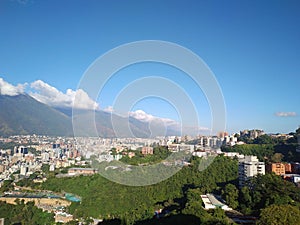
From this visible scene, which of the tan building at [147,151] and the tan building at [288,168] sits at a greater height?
the tan building at [147,151]

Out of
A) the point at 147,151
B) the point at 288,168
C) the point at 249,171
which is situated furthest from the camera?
the point at 147,151

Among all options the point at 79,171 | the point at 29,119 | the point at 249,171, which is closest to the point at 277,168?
the point at 249,171

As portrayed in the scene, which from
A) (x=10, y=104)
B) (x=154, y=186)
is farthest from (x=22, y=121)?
(x=154, y=186)

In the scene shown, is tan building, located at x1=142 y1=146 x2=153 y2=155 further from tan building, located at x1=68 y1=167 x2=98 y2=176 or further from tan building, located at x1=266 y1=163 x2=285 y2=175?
tan building, located at x1=266 y1=163 x2=285 y2=175

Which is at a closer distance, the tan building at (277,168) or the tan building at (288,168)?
the tan building at (277,168)

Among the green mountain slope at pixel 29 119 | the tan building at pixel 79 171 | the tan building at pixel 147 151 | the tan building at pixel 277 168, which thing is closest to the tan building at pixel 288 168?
the tan building at pixel 277 168

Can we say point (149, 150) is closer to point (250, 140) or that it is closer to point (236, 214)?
point (250, 140)

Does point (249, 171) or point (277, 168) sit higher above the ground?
point (277, 168)

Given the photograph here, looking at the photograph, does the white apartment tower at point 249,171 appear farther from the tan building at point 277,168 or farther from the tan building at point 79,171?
the tan building at point 79,171

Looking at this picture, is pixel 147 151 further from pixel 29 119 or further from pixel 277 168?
pixel 29 119

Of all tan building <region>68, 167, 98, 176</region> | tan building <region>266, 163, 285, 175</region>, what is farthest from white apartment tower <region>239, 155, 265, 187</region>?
tan building <region>68, 167, 98, 176</region>

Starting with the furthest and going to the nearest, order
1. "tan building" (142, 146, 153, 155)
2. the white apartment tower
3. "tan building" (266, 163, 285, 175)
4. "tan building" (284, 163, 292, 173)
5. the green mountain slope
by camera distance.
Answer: the green mountain slope → "tan building" (142, 146, 153, 155) → "tan building" (284, 163, 292, 173) → "tan building" (266, 163, 285, 175) → the white apartment tower

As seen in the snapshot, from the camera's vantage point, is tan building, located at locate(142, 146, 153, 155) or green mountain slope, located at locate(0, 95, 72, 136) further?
green mountain slope, located at locate(0, 95, 72, 136)
